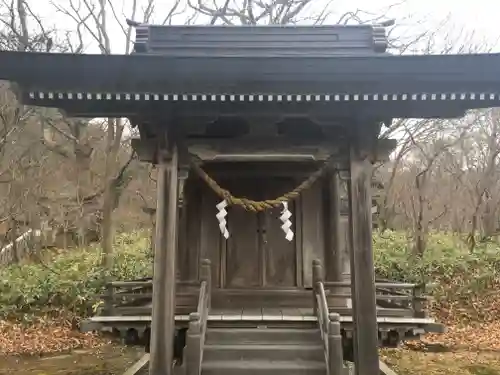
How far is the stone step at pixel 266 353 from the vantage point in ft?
25.5

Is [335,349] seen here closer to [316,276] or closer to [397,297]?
[316,276]

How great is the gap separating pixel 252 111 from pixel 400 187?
1959cm

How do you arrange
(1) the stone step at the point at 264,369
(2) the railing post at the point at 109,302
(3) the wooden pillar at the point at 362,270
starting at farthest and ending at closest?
(2) the railing post at the point at 109,302, (1) the stone step at the point at 264,369, (3) the wooden pillar at the point at 362,270

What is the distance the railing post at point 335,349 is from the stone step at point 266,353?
554 millimetres

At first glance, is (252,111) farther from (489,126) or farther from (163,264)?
(489,126)

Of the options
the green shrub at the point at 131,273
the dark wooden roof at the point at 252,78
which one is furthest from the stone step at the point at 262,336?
the green shrub at the point at 131,273

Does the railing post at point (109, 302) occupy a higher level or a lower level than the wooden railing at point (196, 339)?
higher

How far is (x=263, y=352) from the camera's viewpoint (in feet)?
25.7

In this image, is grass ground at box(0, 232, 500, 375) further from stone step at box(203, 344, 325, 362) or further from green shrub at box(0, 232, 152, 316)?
stone step at box(203, 344, 325, 362)

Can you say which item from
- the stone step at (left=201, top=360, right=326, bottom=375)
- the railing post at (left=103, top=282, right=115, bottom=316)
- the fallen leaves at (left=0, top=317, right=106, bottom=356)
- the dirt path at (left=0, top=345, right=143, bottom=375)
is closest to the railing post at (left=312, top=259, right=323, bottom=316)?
the stone step at (left=201, top=360, right=326, bottom=375)

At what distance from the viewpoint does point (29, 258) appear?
19984 mm

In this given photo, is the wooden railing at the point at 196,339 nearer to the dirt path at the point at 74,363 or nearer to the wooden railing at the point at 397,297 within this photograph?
the wooden railing at the point at 397,297

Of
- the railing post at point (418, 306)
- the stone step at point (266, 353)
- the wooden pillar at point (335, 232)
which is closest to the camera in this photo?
the stone step at point (266, 353)

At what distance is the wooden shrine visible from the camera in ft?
21.0
